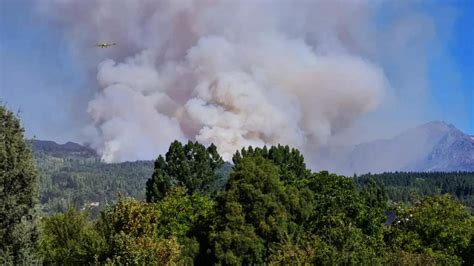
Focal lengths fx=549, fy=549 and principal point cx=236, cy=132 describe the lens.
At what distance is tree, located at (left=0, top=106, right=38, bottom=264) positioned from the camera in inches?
856

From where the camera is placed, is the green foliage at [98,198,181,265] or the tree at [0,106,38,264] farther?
the green foliage at [98,198,181,265]

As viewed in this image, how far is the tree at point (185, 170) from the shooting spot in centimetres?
6969

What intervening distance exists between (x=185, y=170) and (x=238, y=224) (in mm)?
27075

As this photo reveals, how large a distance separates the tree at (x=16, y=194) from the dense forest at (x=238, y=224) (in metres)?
0.04

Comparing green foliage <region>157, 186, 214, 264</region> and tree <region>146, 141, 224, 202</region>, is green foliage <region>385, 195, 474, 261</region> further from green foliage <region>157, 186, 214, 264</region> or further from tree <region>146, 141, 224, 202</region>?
tree <region>146, 141, 224, 202</region>

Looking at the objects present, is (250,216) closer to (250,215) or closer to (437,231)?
(250,215)

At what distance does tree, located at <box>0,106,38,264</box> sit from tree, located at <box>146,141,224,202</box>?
46.4 metres

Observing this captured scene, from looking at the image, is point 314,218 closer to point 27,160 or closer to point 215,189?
point 215,189

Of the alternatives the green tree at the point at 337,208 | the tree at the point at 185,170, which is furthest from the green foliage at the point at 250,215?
the tree at the point at 185,170

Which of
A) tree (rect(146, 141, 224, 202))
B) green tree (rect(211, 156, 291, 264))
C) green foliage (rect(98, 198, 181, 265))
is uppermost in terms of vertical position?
tree (rect(146, 141, 224, 202))

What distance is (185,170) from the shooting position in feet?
234

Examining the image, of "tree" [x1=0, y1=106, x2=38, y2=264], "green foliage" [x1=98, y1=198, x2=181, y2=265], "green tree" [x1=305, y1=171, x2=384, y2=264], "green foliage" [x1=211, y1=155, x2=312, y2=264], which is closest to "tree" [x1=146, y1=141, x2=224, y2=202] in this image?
"green tree" [x1=305, y1=171, x2=384, y2=264]

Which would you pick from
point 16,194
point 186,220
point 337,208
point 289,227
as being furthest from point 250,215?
point 16,194

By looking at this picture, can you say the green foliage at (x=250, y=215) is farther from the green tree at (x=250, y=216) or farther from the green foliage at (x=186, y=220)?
the green foliage at (x=186, y=220)
